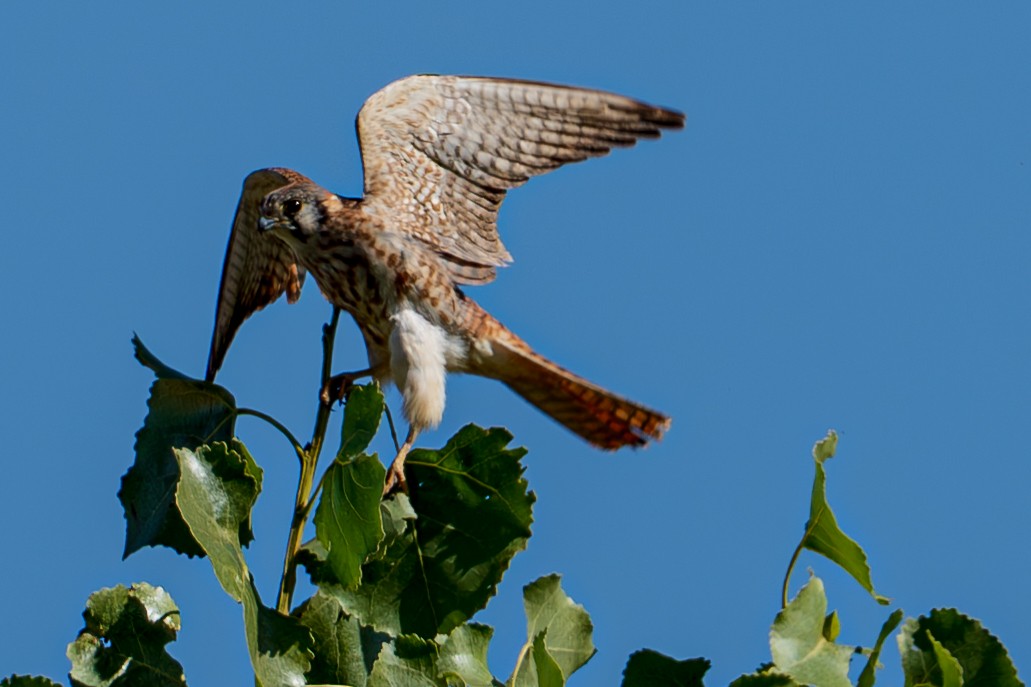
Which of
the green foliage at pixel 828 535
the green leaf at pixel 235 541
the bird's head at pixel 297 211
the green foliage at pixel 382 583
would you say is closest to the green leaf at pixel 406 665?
the green foliage at pixel 382 583

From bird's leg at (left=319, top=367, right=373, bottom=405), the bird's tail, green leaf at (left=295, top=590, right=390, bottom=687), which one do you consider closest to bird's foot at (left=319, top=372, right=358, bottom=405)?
bird's leg at (left=319, top=367, right=373, bottom=405)

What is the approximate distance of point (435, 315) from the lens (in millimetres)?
4301

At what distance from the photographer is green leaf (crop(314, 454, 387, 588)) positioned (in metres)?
2.71

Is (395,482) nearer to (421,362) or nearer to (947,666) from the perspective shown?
(421,362)

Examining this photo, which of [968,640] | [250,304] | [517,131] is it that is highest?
[517,131]

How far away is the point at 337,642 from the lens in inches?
111

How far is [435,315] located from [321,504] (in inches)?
60.6

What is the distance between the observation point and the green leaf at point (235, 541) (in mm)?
2555

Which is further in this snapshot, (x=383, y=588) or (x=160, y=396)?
(x=160, y=396)

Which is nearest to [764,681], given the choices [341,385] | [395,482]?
[395,482]

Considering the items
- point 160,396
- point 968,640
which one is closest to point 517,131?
point 160,396

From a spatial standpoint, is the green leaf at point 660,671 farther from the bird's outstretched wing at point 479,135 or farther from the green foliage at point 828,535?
the bird's outstretched wing at point 479,135

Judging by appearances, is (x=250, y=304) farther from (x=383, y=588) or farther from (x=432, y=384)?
(x=383, y=588)

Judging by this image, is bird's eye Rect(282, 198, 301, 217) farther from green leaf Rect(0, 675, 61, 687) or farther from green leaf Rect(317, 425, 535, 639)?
green leaf Rect(0, 675, 61, 687)
